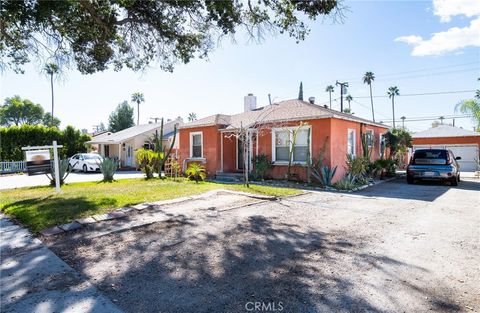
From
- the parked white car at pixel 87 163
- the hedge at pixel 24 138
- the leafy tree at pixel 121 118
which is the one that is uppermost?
the leafy tree at pixel 121 118

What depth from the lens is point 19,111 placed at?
206 ft

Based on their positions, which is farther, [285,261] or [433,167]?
[433,167]

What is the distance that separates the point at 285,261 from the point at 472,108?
18383mm

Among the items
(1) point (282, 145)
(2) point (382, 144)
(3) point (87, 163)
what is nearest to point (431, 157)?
(2) point (382, 144)

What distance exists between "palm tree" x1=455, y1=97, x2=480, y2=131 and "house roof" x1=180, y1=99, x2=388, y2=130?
4336 mm

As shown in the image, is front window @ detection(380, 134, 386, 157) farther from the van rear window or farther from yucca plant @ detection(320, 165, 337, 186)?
yucca plant @ detection(320, 165, 337, 186)

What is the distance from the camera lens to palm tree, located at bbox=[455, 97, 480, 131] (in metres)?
16.4

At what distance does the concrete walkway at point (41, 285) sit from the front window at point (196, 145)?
42.0 ft

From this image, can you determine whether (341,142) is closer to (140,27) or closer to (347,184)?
(347,184)

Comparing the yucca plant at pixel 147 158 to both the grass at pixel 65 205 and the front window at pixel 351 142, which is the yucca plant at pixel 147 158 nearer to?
the grass at pixel 65 205

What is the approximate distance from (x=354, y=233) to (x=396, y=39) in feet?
42.7

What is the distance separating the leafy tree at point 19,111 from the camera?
61188mm

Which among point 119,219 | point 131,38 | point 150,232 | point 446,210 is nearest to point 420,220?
point 446,210

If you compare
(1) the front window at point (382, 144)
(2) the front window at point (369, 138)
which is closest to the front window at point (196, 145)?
(2) the front window at point (369, 138)
